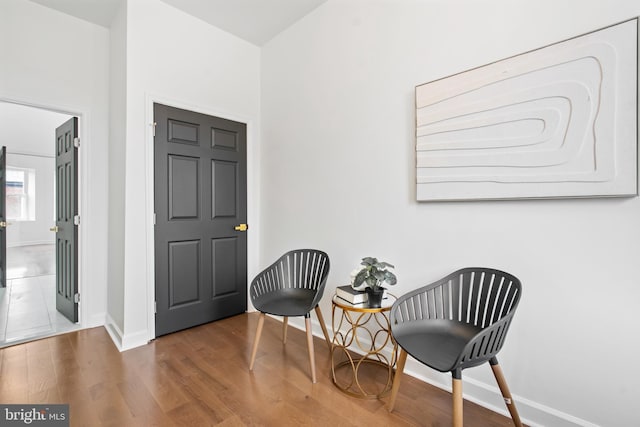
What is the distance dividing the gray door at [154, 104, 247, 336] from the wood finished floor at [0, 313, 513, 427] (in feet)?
1.50

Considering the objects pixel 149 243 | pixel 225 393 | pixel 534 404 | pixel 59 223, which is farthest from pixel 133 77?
pixel 534 404

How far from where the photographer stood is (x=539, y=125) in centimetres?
154

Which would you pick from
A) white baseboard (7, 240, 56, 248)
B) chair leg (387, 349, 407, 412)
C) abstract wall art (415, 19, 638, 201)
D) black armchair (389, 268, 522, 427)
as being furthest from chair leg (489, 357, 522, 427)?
white baseboard (7, 240, 56, 248)

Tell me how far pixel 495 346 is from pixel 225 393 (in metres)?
1.58

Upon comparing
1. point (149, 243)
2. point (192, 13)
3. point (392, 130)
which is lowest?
point (149, 243)

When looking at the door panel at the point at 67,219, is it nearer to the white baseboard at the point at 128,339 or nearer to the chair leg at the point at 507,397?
the white baseboard at the point at 128,339

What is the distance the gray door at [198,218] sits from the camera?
2.71 metres

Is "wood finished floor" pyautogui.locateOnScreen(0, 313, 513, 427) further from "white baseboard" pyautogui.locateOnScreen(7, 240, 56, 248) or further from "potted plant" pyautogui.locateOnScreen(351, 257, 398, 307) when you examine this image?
"white baseboard" pyautogui.locateOnScreen(7, 240, 56, 248)

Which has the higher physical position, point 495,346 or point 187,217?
point 187,217

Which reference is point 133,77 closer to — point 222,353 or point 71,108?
point 71,108

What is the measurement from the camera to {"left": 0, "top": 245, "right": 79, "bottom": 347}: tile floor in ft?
8.96

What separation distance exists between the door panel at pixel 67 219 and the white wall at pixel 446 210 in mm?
1965

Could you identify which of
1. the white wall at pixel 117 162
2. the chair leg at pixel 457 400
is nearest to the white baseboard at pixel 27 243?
the white wall at pixel 117 162

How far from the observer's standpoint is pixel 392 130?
220 cm
